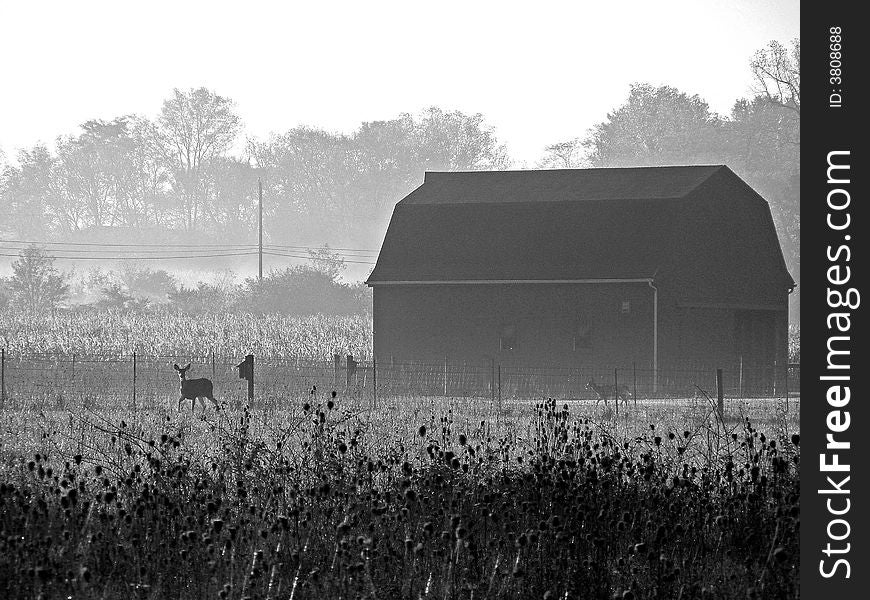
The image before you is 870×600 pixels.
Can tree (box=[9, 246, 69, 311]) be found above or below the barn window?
above

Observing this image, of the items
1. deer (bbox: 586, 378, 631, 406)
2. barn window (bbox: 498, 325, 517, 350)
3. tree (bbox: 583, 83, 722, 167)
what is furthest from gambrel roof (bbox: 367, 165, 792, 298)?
tree (bbox: 583, 83, 722, 167)

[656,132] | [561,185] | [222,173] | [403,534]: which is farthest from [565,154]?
[403,534]

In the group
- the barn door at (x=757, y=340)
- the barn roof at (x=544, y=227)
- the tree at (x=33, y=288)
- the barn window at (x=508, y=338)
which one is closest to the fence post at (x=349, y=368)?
the barn roof at (x=544, y=227)

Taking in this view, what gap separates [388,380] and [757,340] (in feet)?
39.1

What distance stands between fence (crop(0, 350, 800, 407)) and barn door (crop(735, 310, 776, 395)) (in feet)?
2.55

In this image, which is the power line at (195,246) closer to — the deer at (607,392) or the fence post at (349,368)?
the fence post at (349,368)

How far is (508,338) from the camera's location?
112ft

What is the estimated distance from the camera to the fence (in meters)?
29.0

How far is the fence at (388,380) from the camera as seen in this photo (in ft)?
95.2

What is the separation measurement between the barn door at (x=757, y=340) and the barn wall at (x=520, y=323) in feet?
12.5

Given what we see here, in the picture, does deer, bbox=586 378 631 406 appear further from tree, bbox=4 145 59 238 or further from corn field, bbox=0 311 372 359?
tree, bbox=4 145 59 238

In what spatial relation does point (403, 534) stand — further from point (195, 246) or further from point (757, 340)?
point (195, 246)
